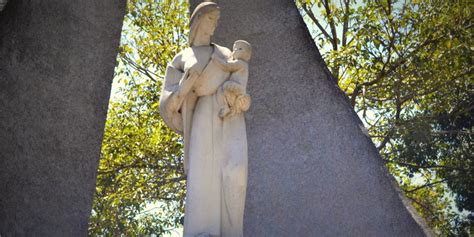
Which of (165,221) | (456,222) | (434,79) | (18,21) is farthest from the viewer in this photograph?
(456,222)

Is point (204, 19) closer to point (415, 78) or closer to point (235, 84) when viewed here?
point (235, 84)

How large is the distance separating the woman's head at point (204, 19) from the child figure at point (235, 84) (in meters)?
0.30

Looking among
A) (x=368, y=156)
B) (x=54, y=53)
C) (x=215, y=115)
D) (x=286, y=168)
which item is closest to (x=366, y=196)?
(x=368, y=156)

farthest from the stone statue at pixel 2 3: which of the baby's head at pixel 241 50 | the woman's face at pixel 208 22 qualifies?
the baby's head at pixel 241 50

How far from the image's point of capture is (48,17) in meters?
8.54

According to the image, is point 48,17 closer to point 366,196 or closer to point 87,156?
point 87,156

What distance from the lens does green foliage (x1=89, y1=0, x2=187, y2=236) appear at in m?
12.7

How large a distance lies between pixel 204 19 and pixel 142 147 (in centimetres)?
685

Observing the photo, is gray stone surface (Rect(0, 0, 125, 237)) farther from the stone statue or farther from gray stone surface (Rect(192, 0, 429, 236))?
gray stone surface (Rect(192, 0, 429, 236))

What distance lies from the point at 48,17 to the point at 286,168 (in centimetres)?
329

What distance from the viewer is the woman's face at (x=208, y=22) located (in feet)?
20.8

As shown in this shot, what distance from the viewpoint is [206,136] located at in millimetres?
5977

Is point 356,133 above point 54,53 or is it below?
below

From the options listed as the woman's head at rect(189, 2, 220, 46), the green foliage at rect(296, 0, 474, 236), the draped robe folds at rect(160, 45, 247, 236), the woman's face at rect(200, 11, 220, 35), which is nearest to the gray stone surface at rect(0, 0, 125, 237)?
the draped robe folds at rect(160, 45, 247, 236)
